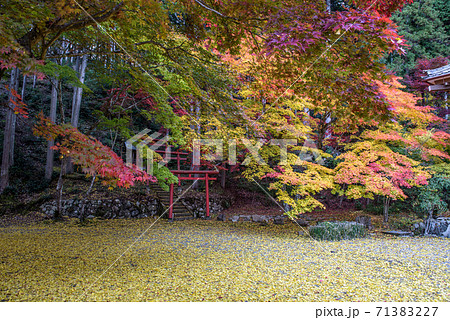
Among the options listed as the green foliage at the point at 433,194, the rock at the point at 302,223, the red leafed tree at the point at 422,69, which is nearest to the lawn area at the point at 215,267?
the rock at the point at 302,223

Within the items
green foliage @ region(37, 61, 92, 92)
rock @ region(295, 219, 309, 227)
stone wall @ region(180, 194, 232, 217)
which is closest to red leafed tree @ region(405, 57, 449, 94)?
rock @ region(295, 219, 309, 227)

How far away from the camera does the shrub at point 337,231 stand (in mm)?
5340

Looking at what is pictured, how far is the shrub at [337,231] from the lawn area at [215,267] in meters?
0.25

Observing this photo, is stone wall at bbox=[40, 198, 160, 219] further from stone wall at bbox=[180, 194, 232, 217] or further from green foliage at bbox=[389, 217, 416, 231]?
green foliage at bbox=[389, 217, 416, 231]

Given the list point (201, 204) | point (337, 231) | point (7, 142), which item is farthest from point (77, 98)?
point (337, 231)

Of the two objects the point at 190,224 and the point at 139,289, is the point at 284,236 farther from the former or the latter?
the point at 139,289

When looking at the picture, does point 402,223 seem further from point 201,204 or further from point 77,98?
point 77,98

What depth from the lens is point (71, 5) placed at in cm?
253

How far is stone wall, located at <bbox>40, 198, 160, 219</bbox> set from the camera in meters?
7.49

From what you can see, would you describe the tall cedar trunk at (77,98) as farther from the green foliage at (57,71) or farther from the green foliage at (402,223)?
the green foliage at (402,223)

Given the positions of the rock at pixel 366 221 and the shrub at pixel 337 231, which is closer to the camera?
the shrub at pixel 337 231

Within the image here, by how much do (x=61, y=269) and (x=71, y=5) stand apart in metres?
2.95

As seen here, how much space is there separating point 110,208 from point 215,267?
5634 mm

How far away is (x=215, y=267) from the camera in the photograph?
3.39 meters
